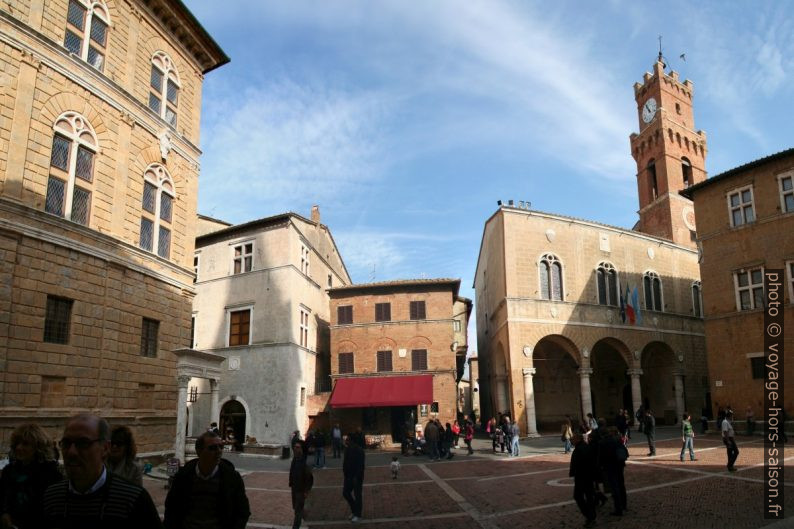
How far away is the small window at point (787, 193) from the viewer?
24.3 m

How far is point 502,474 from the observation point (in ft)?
56.9

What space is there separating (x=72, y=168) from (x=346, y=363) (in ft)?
63.6

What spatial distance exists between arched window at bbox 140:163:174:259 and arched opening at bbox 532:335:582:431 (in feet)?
75.2

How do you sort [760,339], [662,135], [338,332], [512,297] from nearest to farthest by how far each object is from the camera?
[760,339]
[512,297]
[338,332]
[662,135]

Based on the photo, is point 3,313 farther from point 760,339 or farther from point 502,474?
point 760,339

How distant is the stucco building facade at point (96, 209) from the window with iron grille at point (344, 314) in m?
13.1

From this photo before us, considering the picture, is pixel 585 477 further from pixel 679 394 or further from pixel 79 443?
pixel 679 394

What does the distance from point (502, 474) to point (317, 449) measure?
26.5ft

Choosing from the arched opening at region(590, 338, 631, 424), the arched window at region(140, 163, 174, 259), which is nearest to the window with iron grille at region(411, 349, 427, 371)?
the arched opening at region(590, 338, 631, 424)

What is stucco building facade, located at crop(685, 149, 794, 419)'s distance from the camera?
2423 cm

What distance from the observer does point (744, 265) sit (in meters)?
25.6

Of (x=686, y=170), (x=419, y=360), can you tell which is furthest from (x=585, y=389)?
(x=686, y=170)

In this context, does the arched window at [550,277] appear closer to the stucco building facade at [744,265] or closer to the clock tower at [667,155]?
the stucco building facade at [744,265]

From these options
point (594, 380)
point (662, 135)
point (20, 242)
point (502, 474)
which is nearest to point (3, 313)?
point (20, 242)
